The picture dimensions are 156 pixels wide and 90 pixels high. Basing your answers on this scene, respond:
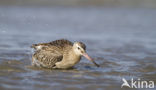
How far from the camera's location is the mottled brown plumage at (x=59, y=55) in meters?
9.10

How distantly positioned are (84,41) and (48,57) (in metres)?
4.32

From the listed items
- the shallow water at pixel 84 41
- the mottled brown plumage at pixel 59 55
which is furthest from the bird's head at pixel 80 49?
the shallow water at pixel 84 41

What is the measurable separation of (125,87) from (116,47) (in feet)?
16.1

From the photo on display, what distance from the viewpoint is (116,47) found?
12438 mm

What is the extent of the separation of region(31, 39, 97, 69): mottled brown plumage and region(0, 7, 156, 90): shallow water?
0.22 m

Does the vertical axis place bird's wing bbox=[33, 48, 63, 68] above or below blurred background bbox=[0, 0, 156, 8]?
below

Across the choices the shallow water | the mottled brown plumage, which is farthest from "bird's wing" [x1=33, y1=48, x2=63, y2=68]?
the shallow water

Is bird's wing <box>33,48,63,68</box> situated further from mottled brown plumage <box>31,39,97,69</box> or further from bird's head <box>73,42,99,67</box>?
bird's head <box>73,42,99,67</box>

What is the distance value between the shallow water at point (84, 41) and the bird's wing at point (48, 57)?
0.24 m

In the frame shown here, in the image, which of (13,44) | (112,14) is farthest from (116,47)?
(112,14)

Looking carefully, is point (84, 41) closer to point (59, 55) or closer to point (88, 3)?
point (59, 55)

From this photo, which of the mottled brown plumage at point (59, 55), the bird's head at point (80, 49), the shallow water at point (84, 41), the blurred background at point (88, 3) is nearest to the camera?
the shallow water at point (84, 41)

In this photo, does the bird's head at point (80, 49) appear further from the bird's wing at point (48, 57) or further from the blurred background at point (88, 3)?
the blurred background at point (88, 3)

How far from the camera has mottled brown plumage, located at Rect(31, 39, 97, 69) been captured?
29.9ft
